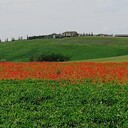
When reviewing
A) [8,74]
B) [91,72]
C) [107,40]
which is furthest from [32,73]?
[107,40]

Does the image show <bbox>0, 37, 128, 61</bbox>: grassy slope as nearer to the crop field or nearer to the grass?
the crop field

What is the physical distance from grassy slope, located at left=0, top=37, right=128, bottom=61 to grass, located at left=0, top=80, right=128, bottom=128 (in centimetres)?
8942

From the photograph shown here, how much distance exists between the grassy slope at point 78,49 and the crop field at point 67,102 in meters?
83.6

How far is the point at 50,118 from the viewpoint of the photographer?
48.0 feet

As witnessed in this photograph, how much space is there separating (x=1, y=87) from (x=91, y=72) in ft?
25.0

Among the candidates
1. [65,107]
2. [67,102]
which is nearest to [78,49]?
[67,102]

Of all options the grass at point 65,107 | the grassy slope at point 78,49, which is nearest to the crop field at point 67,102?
the grass at point 65,107

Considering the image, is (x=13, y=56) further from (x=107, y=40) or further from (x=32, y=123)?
(x=32, y=123)

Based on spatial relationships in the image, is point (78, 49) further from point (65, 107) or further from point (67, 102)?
point (65, 107)

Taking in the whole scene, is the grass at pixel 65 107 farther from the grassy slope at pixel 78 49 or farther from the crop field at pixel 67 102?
the grassy slope at pixel 78 49

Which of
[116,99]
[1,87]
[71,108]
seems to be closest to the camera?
[71,108]

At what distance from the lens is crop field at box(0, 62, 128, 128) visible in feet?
46.2

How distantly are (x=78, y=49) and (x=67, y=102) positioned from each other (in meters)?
108

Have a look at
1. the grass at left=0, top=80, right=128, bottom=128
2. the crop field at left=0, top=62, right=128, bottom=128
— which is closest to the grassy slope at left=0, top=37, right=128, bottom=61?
the crop field at left=0, top=62, right=128, bottom=128
